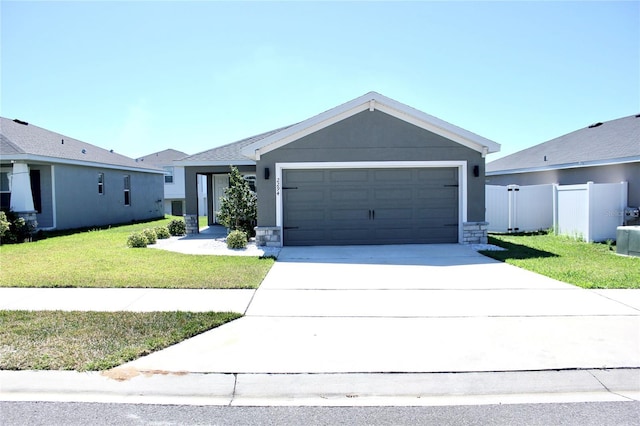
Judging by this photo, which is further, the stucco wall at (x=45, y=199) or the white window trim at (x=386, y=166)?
the stucco wall at (x=45, y=199)

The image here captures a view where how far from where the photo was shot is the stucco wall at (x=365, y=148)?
41.5ft

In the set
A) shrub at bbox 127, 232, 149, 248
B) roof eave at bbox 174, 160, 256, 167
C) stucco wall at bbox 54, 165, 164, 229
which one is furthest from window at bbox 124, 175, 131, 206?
shrub at bbox 127, 232, 149, 248

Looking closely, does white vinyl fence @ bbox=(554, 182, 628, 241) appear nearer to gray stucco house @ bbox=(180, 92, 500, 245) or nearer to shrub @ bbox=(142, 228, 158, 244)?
gray stucco house @ bbox=(180, 92, 500, 245)

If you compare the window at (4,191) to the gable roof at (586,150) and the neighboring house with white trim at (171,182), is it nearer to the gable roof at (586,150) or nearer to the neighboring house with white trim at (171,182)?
the neighboring house with white trim at (171,182)

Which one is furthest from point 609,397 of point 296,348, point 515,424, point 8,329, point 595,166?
point 595,166

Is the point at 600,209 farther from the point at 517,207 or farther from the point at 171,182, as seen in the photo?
the point at 171,182

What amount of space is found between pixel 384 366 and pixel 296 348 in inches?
40.0

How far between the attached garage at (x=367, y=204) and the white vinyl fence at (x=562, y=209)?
457 cm

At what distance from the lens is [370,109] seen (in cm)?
1254

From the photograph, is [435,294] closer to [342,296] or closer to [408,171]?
[342,296]

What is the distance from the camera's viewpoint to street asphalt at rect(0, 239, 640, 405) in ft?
13.3

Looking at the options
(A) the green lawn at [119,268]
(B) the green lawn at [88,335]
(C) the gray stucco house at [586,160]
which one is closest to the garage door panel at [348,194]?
(A) the green lawn at [119,268]

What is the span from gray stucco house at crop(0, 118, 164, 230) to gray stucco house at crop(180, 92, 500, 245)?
9377 mm

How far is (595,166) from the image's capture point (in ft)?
52.1
